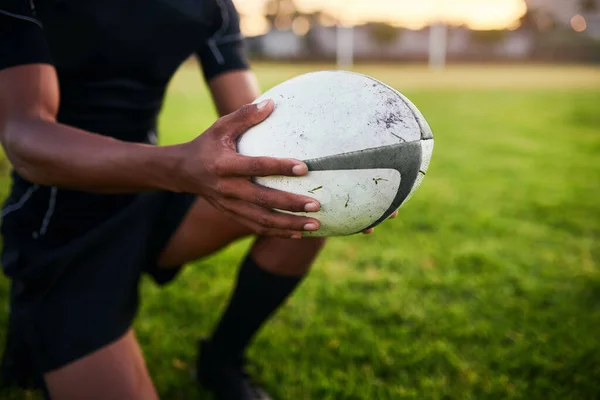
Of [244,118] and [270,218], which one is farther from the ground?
[244,118]

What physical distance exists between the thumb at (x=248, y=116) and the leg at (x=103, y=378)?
80 cm

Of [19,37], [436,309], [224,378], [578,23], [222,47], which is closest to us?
[19,37]

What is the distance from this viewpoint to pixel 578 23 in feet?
134

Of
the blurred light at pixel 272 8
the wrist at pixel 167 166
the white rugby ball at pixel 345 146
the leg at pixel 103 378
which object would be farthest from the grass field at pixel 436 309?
the blurred light at pixel 272 8

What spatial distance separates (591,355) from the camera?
207cm

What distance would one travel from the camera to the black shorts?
5.05 ft

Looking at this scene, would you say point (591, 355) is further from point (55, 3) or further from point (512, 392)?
point (55, 3)

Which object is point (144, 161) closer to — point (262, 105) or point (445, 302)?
point (262, 105)

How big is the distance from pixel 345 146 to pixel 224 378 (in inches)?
41.9

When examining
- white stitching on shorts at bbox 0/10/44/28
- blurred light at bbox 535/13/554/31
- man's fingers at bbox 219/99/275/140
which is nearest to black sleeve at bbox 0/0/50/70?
white stitching on shorts at bbox 0/10/44/28

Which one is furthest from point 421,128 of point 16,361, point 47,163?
point 16,361

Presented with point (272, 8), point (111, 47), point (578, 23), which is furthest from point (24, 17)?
point (272, 8)

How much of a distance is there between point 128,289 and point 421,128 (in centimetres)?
105

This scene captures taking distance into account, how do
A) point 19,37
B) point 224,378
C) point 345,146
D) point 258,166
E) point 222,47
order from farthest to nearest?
point 222,47, point 224,378, point 19,37, point 345,146, point 258,166
